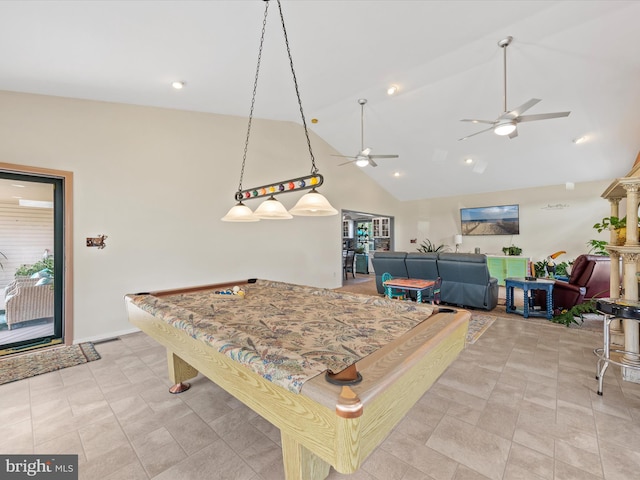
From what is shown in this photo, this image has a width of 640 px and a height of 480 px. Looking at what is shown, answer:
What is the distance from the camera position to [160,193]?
4.09 m

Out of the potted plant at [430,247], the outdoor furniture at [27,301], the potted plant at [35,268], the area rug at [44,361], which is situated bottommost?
the area rug at [44,361]

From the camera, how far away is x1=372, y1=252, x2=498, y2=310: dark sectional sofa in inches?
182

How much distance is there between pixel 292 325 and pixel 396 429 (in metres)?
1.02

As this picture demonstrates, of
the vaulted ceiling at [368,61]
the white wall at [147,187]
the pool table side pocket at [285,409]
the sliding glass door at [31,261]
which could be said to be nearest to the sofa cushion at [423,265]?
the white wall at [147,187]

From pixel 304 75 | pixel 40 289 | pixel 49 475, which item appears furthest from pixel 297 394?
pixel 40 289

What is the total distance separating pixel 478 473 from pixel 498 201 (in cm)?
824

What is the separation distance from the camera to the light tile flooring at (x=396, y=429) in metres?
1.57

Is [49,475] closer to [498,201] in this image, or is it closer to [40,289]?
[40,289]

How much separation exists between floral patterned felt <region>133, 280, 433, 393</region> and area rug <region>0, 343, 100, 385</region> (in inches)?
52.6

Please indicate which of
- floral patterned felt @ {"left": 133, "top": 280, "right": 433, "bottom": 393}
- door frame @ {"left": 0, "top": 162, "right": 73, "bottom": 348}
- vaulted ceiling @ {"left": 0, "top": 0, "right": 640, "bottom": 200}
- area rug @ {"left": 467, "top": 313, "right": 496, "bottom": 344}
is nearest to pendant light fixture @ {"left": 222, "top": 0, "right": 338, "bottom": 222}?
vaulted ceiling @ {"left": 0, "top": 0, "right": 640, "bottom": 200}

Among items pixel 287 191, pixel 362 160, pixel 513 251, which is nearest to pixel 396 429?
pixel 287 191

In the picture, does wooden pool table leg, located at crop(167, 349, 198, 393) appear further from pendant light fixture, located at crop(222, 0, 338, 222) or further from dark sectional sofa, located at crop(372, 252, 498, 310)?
dark sectional sofa, located at crop(372, 252, 498, 310)

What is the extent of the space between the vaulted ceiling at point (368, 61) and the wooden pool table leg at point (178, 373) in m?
2.79

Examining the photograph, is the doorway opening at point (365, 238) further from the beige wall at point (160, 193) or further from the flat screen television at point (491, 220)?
the beige wall at point (160, 193)
